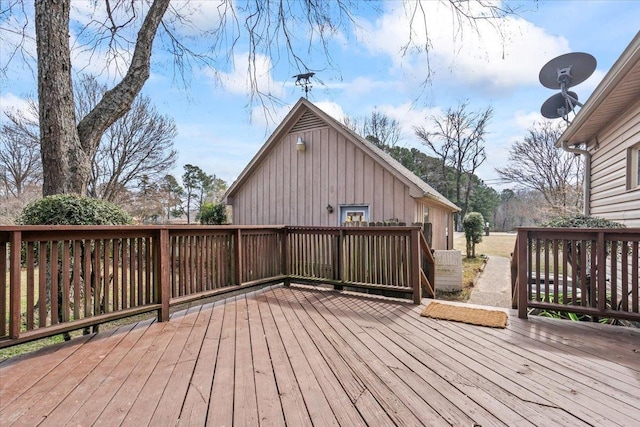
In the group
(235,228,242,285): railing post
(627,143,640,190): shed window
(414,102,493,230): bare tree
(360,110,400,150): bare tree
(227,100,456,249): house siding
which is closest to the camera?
(235,228,242,285): railing post

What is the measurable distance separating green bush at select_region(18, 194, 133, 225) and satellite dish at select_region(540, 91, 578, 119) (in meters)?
8.16

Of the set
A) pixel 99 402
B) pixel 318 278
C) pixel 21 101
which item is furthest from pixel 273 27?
pixel 21 101

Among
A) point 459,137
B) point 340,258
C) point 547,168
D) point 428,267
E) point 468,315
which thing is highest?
point 459,137

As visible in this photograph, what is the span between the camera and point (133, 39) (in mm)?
4754

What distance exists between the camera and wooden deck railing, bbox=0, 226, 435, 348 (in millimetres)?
2395

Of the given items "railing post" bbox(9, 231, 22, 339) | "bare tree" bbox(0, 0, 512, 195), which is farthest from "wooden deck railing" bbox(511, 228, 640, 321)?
"railing post" bbox(9, 231, 22, 339)

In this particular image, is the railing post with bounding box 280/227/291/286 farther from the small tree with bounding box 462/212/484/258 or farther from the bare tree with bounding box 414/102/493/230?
the bare tree with bounding box 414/102/493/230

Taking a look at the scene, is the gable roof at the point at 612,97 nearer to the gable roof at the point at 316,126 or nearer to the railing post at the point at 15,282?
the gable roof at the point at 316,126

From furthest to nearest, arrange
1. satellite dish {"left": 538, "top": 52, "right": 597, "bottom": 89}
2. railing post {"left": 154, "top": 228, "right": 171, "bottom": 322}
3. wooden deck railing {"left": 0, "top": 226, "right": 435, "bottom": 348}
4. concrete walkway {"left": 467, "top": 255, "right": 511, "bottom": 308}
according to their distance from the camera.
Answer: concrete walkway {"left": 467, "top": 255, "right": 511, "bottom": 308} < satellite dish {"left": 538, "top": 52, "right": 597, "bottom": 89} < railing post {"left": 154, "top": 228, "right": 171, "bottom": 322} < wooden deck railing {"left": 0, "top": 226, "right": 435, "bottom": 348}

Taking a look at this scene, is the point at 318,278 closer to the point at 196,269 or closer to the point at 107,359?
the point at 196,269

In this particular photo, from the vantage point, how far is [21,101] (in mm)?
10477

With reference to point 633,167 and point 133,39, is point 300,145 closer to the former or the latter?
point 133,39

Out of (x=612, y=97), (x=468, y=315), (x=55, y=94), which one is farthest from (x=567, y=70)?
(x=55, y=94)

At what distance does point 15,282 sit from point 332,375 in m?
2.41
